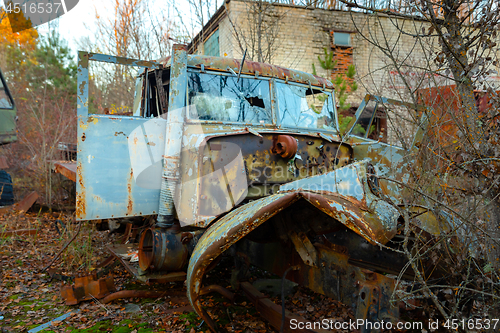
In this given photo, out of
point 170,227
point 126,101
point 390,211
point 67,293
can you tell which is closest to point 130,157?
point 170,227

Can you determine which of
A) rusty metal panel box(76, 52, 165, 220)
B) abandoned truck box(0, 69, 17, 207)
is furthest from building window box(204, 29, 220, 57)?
rusty metal panel box(76, 52, 165, 220)

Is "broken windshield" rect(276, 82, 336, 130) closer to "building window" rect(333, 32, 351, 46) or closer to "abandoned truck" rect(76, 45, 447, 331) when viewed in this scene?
"abandoned truck" rect(76, 45, 447, 331)

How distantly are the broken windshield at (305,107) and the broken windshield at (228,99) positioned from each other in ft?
0.64

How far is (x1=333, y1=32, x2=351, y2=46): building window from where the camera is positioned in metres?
13.6

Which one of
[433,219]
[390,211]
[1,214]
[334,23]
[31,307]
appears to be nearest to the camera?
[390,211]

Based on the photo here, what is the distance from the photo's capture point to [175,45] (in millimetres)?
3188

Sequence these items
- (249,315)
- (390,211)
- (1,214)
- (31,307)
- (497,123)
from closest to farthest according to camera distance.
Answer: (390,211)
(497,123)
(249,315)
(31,307)
(1,214)

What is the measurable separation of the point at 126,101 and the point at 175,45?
1428 cm

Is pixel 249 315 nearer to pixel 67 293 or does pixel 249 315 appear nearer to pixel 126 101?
pixel 67 293

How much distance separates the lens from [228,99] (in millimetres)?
3582

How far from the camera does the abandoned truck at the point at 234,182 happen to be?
2.15 m

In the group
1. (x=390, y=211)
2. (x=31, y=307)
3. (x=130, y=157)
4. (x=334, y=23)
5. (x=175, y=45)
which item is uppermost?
(x=334, y=23)

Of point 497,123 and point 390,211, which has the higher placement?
point 497,123

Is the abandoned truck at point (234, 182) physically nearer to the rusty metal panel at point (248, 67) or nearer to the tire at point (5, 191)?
the rusty metal panel at point (248, 67)
